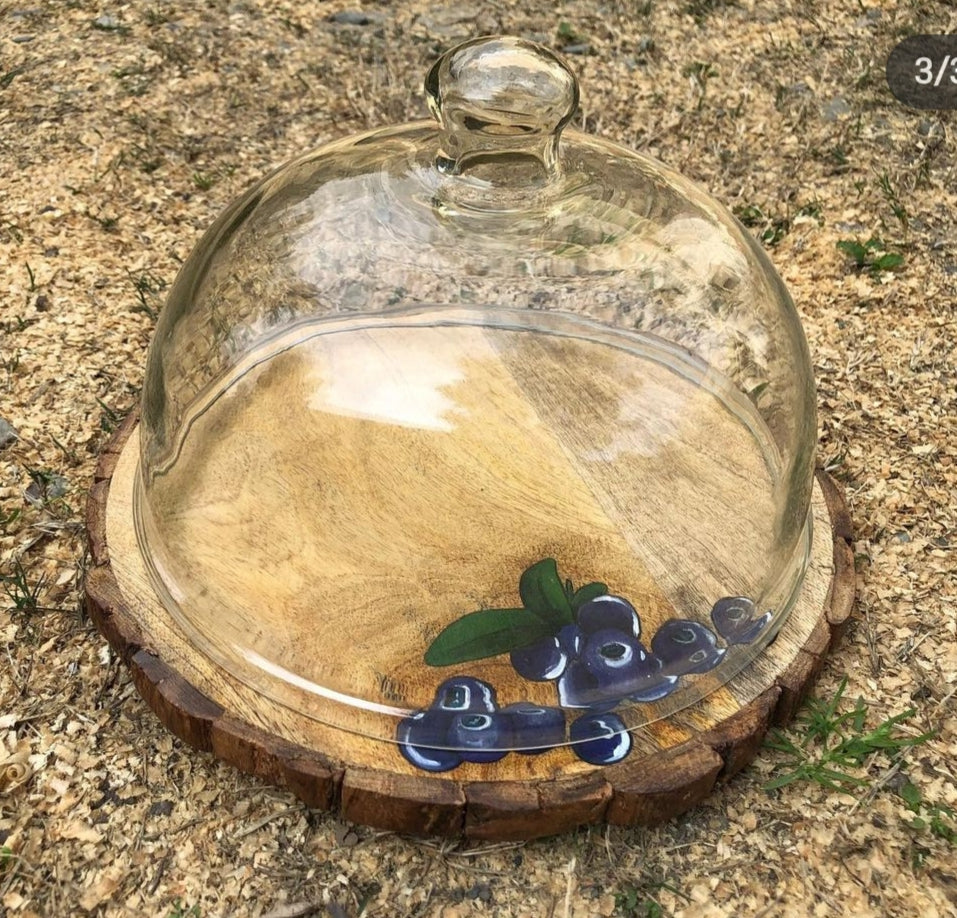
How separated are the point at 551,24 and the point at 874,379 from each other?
1808 mm

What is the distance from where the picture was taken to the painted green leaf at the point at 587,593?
64.4 inches

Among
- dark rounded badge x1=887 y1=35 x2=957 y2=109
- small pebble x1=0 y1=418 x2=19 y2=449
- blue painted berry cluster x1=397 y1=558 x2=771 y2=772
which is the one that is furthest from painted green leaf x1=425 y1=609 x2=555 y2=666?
dark rounded badge x1=887 y1=35 x2=957 y2=109

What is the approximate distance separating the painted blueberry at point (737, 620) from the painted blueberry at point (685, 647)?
0.02 m

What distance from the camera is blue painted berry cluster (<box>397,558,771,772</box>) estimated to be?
1.47 metres

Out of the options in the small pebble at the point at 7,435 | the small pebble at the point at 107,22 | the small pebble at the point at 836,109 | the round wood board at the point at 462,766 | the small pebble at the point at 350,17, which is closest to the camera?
the round wood board at the point at 462,766

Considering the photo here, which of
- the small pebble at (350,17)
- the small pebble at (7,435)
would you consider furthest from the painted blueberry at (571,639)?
the small pebble at (350,17)

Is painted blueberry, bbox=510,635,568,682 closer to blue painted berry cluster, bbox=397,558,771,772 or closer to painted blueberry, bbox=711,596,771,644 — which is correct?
blue painted berry cluster, bbox=397,558,771,772

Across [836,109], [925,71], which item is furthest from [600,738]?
[925,71]

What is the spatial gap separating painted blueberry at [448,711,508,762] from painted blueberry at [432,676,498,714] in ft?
0.03

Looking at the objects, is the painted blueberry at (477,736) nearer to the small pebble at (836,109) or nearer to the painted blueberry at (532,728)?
the painted blueberry at (532,728)

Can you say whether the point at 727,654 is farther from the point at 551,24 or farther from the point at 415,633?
the point at 551,24

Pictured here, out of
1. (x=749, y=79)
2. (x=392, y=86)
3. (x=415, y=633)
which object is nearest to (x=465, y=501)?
(x=415, y=633)

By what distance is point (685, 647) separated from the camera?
1589 millimetres

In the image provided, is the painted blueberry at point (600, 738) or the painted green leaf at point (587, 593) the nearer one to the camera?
the painted blueberry at point (600, 738)
